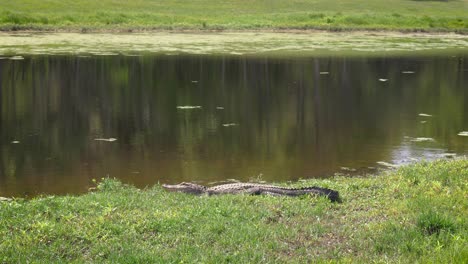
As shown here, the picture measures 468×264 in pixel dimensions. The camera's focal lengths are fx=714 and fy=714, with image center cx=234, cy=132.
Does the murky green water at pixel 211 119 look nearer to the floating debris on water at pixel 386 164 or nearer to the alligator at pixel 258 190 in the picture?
the floating debris on water at pixel 386 164

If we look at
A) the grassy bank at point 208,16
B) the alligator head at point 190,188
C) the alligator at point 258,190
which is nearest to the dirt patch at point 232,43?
the grassy bank at point 208,16

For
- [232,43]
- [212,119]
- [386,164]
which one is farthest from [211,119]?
[232,43]

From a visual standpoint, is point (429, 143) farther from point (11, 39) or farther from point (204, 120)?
point (11, 39)

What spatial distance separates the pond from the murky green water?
0.04 m

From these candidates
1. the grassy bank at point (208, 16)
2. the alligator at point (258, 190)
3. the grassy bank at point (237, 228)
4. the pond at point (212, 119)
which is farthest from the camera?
the grassy bank at point (208, 16)

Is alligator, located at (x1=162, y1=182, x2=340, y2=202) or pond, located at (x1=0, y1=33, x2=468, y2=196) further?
pond, located at (x1=0, y1=33, x2=468, y2=196)

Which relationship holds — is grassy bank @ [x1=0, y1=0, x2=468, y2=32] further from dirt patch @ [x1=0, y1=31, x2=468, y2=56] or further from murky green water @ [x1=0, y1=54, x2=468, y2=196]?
murky green water @ [x1=0, y1=54, x2=468, y2=196]

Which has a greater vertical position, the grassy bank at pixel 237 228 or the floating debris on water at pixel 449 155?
the grassy bank at pixel 237 228

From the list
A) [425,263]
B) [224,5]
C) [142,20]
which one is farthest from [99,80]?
[224,5]

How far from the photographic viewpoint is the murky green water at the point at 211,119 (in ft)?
47.1

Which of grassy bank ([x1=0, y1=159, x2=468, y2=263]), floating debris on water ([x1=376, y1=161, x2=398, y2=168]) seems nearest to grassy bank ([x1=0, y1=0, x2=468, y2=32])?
floating debris on water ([x1=376, y1=161, x2=398, y2=168])

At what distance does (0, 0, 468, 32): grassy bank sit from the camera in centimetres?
4928

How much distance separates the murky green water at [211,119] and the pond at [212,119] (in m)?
0.04

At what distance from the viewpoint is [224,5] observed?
2667 inches
